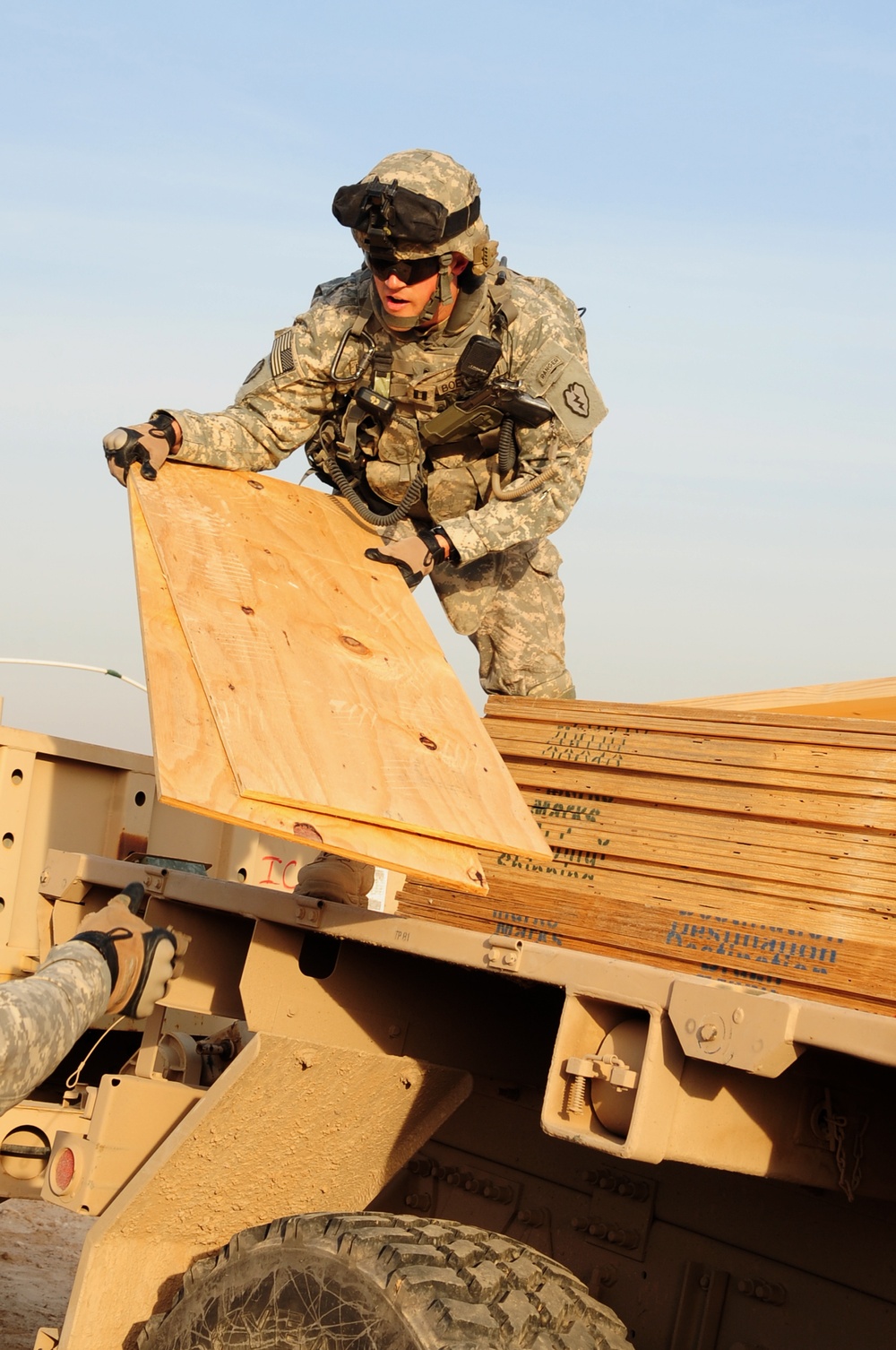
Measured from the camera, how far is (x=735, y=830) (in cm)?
330

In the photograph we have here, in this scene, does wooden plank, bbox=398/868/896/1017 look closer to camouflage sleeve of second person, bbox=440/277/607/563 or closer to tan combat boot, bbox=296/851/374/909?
tan combat boot, bbox=296/851/374/909

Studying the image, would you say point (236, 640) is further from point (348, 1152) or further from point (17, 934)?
point (17, 934)

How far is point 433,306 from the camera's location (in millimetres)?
4652

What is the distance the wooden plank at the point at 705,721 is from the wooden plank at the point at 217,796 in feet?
2.23

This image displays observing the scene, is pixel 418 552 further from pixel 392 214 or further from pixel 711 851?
pixel 711 851

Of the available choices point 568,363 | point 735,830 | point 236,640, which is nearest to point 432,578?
point 568,363

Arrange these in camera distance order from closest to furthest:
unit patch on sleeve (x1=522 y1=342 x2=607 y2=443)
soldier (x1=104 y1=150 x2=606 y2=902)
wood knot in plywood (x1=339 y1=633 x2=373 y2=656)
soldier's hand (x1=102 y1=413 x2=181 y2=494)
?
wood knot in plywood (x1=339 y1=633 x2=373 y2=656)
soldier's hand (x1=102 y1=413 x2=181 y2=494)
soldier (x1=104 y1=150 x2=606 y2=902)
unit patch on sleeve (x1=522 y1=342 x2=607 y2=443)

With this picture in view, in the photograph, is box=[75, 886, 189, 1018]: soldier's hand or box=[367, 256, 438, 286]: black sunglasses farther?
box=[367, 256, 438, 286]: black sunglasses

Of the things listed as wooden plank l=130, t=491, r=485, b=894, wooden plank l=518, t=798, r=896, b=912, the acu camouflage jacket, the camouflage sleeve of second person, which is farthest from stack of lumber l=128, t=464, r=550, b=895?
the camouflage sleeve of second person

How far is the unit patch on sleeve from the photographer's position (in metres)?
4.81

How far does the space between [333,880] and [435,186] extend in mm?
2068

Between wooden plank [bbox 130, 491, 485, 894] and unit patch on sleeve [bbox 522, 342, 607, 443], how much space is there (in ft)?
5.88

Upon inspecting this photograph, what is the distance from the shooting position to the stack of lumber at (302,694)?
3.06 m

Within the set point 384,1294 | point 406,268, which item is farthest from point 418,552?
point 384,1294
